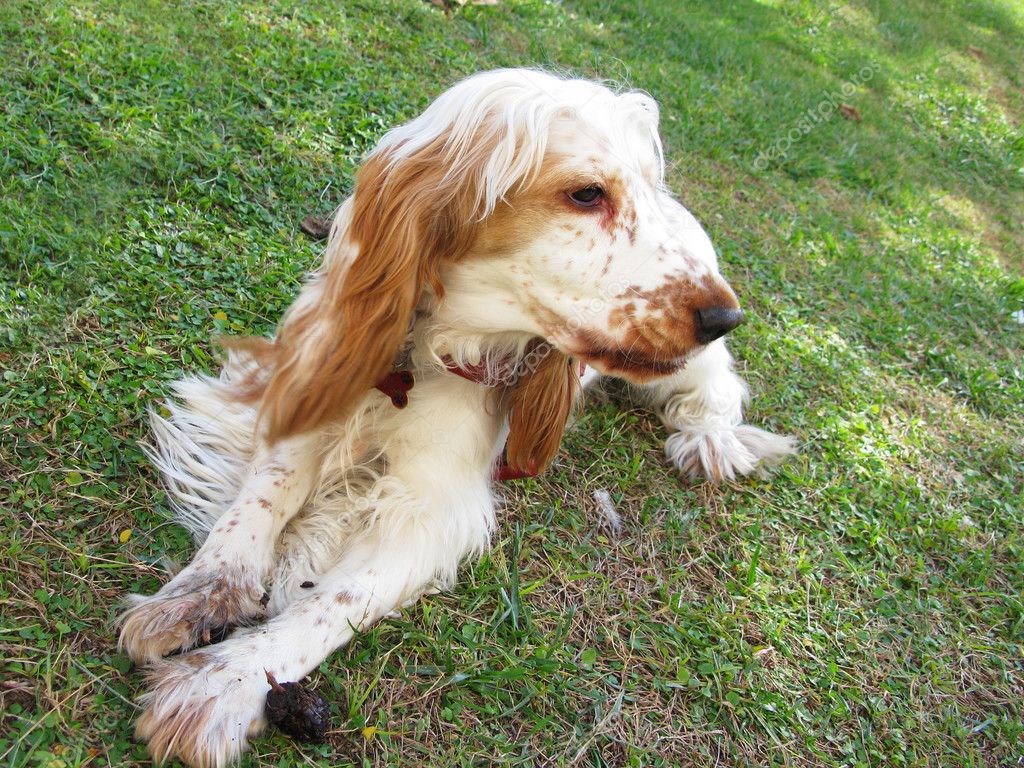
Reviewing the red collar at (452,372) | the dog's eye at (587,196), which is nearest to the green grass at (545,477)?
the red collar at (452,372)

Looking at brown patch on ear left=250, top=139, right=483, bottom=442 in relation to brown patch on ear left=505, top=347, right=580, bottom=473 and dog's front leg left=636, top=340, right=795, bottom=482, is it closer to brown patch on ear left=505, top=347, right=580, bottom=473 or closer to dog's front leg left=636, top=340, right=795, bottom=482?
brown patch on ear left=505, top=347, right=580, bottom=473

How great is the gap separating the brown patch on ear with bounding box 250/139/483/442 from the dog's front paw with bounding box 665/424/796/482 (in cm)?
161

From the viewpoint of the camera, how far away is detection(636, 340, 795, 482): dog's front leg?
3436 mm

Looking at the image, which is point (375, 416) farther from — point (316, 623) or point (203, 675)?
point (203, 675)

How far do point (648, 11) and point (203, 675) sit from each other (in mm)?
6677

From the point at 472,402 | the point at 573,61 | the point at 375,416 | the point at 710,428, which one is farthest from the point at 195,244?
the point at 573,61

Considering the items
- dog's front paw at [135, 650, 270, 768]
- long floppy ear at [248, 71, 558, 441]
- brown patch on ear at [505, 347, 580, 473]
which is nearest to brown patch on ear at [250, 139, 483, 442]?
long floppy ear at [248, 71, 558, 441]

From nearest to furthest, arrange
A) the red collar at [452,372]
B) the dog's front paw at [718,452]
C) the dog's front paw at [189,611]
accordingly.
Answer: the dog's front paw at [189,611], the red collar at [452,372], the dog's front paw at [718,452]

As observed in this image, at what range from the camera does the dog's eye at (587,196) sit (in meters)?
2.24

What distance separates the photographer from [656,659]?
2.60 meters

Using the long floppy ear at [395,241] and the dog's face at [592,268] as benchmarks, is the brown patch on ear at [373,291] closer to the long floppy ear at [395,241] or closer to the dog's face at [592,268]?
the long floppy ear at [395,241]

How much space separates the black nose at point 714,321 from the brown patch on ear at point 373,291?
68 cm

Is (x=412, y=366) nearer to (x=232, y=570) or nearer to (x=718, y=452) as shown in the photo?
(x=232, y=570)

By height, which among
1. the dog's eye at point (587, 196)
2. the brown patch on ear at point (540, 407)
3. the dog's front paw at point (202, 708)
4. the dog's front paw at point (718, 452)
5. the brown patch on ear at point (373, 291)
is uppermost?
the dog's eye at point (587, 196)
